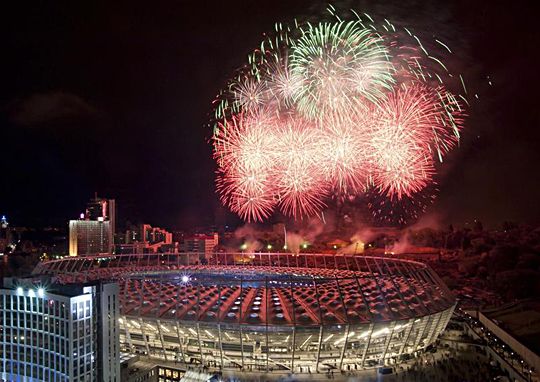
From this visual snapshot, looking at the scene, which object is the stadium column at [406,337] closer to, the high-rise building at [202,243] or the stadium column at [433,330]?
the stadium column at [433,330]

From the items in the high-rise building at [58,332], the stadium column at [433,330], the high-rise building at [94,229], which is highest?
the high-rise building at [94,229]

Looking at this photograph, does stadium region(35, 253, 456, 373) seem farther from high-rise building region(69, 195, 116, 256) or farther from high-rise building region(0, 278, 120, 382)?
high-rise building region(69, 195, 116, 256)

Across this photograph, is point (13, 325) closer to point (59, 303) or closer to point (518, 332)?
Answer: point (59, 303)

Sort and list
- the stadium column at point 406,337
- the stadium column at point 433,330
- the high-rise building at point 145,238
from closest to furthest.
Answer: the stadium column at point 406,337 → the stadium column at point 433,330 → the high-rise building at point 145,238

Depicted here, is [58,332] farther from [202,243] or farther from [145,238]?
[145,238]

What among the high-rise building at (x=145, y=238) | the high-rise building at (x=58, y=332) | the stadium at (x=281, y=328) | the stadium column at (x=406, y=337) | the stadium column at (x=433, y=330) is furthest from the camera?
the high-rise building at (x=145, y=238)

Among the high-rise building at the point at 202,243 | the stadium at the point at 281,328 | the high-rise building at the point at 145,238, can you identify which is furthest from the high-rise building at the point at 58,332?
the high-rise building at the point at 145,238
